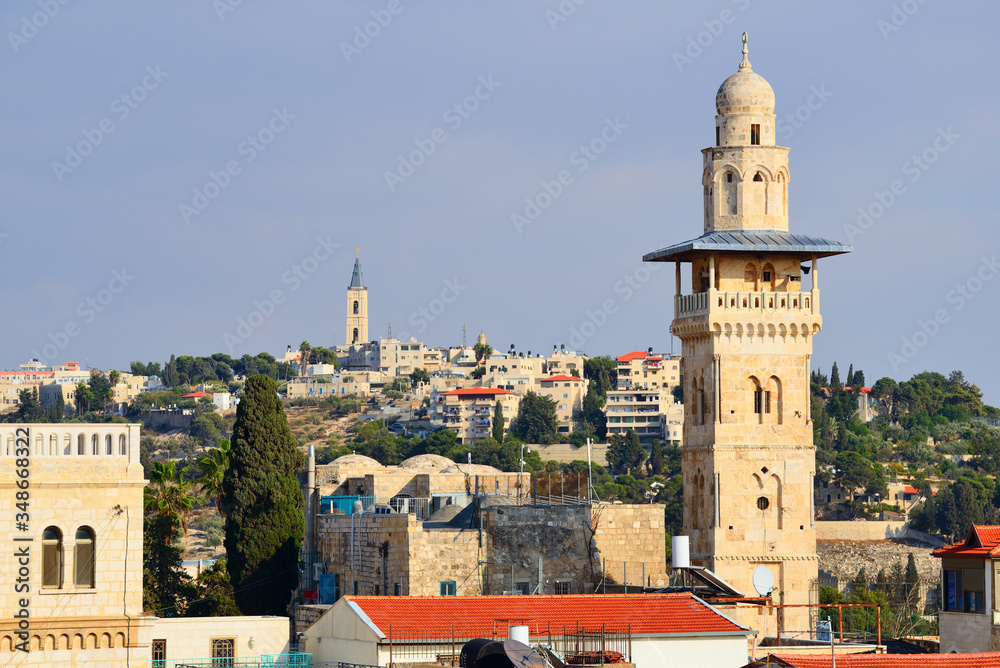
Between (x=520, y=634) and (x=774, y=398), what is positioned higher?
(x=774, y=398)

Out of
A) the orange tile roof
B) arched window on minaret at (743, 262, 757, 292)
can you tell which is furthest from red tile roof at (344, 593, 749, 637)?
arched window on minaret at (743, 262, 757, 292)

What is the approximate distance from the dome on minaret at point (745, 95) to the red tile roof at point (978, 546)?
1276 cm

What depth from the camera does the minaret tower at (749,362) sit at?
41.9 metres

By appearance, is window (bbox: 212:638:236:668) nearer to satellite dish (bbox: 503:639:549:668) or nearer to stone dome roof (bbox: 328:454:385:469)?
satellite dish (bbox: 503:639:549:668)

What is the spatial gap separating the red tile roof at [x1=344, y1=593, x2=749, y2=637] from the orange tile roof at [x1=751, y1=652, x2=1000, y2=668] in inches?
106

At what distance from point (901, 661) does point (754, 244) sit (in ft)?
52.7

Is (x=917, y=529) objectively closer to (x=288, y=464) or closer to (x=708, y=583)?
(x=288, y=464)

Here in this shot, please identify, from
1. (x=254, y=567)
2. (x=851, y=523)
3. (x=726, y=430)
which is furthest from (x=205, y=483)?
(x=851, y=523)

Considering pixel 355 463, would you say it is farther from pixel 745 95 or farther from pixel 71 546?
pixel 71 546

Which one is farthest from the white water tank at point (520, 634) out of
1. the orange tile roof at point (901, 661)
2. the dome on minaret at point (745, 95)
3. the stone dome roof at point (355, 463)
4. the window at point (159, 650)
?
the stone dome roof at point (355, 463)

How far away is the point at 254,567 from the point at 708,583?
757 inches

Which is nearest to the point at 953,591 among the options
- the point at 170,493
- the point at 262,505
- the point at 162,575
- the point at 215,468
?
the point at 262,505

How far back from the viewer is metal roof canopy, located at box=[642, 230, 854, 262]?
1667 inches

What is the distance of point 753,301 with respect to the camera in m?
42.8
